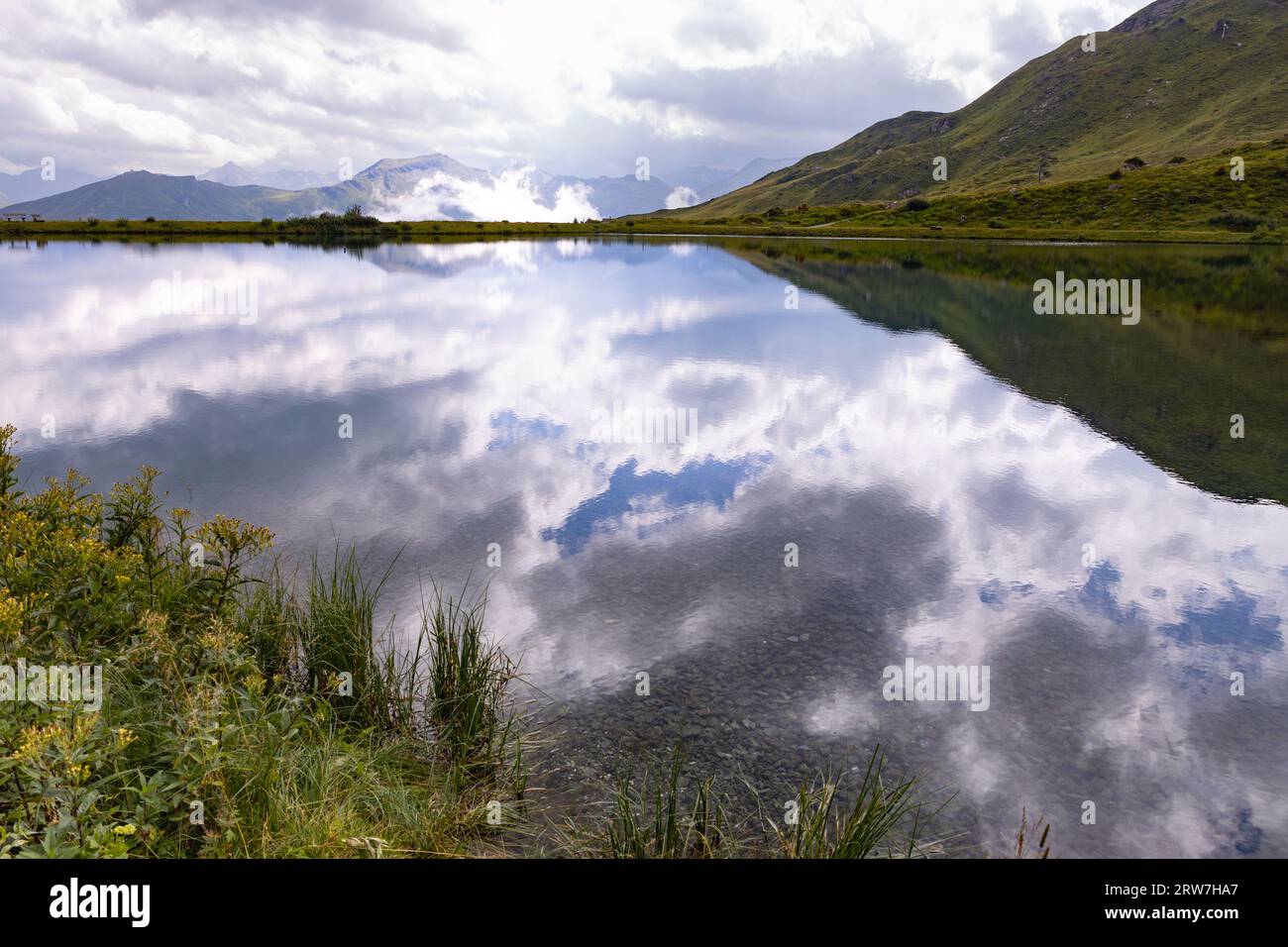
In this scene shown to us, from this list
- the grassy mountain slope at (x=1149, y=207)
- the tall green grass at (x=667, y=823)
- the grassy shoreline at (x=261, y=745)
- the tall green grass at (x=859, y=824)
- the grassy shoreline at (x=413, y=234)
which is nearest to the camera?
the grassy shoreline at (x=261, y=745)

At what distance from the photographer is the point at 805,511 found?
20.3m

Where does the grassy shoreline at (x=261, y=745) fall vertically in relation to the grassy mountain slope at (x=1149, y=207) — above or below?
below

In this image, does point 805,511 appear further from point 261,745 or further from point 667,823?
point 261,745

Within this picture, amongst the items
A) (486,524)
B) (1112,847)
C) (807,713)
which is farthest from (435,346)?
(1112,847)

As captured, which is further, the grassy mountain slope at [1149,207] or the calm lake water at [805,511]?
the grassy mountain slope at [1149,207]

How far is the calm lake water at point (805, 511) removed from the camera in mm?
10789

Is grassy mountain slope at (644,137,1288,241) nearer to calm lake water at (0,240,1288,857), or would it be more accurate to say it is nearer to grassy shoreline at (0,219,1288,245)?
grassy shoreline at (0,219,1288,245)

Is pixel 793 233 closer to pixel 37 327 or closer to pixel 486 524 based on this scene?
pixel 37 327

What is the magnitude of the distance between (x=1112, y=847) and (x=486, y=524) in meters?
14.4

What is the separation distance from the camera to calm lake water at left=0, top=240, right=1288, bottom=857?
425 inches

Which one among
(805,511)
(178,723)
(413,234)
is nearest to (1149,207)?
(413,234)

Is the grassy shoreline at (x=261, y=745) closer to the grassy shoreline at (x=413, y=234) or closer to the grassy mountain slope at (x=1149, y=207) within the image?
the grassy shoreline at (x=413, y=234)

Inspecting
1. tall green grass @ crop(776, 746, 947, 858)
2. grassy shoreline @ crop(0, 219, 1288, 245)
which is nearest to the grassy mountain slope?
grassy shoreline @ crop(0, 219, 1288, 245)

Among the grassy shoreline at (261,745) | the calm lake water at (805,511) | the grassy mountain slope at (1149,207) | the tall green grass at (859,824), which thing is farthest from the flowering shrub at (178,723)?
the grassy mountain slope at (1149,207)
